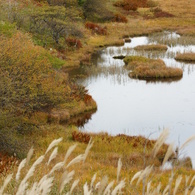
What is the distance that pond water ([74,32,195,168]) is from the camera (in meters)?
18.1

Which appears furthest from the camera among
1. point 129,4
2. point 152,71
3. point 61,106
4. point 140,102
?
point 129,4

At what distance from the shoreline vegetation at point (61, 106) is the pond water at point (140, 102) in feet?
3.40

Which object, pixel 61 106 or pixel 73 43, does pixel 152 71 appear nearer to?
pixel 73 43

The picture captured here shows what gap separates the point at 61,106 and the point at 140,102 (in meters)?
5.86

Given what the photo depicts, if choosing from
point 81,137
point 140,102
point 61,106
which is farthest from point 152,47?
point 81,137

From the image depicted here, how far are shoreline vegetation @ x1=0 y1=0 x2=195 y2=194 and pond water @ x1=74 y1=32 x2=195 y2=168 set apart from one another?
104 cm

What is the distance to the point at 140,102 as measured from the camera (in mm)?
22000

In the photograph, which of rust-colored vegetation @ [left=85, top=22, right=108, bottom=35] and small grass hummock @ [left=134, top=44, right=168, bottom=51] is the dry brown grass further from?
rust-colored vegetation @ [left=85, top=22, right=108, bottom=35]

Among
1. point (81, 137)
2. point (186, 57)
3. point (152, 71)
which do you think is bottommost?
point (81, 137)

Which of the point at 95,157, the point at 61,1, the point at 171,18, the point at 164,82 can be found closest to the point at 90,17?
the point at 61,1

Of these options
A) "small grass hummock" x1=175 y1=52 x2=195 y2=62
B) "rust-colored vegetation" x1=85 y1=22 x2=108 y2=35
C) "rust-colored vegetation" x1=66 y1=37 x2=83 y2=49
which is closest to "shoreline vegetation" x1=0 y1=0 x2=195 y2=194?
"rust-colored vegetation" x1=66 y1=37 x2=83 y2=49

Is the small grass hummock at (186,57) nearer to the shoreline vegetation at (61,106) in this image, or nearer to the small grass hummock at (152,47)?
the shoreline vegetation at (61,106)

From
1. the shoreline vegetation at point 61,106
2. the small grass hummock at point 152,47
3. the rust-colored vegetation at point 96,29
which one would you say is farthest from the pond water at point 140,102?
the rust-colored vegetation at point 96,29

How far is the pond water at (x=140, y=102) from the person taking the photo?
18109 mm
